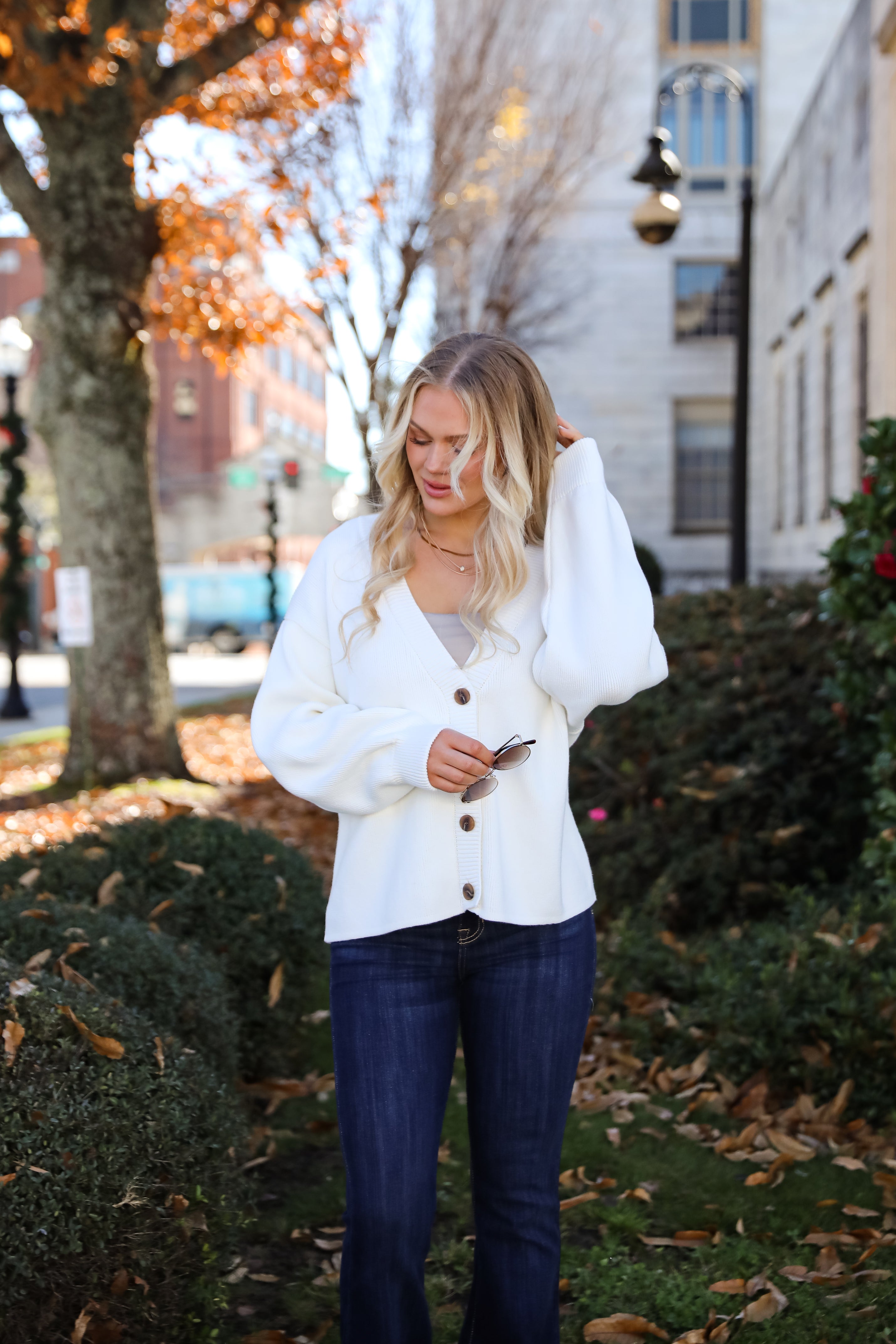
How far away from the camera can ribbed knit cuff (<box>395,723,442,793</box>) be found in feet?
7.70

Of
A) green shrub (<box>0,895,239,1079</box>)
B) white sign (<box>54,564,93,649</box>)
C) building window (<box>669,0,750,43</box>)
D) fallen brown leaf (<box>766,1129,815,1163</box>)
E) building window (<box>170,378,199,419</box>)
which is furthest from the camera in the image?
building window (<box>170,378,199,419</box>)

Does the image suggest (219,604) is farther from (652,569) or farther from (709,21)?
(652,569)

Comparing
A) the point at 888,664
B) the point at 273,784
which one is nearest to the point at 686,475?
the point at 273,784

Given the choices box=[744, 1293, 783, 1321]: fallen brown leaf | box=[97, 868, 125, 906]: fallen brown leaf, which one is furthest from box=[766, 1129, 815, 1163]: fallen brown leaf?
box=[97, 868, 125, 906]: fallen brown leaf

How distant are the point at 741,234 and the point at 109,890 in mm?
12134

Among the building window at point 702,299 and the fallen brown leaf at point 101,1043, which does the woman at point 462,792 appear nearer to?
the fallen brown leaf at point 101,1043

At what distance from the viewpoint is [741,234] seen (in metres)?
14.2

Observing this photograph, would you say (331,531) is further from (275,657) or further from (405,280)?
(405,280)

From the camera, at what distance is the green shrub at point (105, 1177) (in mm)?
2490

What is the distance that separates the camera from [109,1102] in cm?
265

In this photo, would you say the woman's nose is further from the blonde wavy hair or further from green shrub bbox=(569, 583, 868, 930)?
green shrub bbox=(569, 583, 868, 930)

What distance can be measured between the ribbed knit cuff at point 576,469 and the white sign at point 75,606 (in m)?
7.67

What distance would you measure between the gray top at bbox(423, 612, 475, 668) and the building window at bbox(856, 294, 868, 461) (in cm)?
1366

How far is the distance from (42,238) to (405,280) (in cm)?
850
